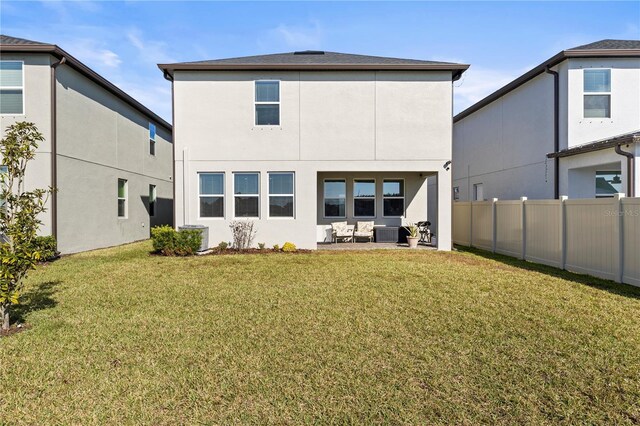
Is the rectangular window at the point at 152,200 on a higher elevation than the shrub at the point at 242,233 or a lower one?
higher

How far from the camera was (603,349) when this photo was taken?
408 centimetres

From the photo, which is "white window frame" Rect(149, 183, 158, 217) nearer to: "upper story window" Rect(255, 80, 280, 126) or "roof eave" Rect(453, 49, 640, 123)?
"upper story window" Rect(255, 80, 280, 126)

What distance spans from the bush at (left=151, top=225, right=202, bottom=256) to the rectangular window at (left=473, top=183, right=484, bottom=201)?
1478 centimetres

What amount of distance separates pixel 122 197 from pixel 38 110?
210 inches

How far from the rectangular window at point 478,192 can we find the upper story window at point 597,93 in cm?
664

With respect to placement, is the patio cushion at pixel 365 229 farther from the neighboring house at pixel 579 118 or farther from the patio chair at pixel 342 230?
the neighboring house at pixel 579 118

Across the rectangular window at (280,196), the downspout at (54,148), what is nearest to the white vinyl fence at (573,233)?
the rectangular window at (280,196)

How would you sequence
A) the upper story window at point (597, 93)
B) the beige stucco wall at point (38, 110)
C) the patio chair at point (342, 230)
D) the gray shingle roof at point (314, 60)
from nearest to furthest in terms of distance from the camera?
1. the beige stucco wall at point (38, 110)
2. the upper story window at point (597, 93)
3. the gray shingle roof at point (314, 60)
4. the patio chair at point (342, 230)

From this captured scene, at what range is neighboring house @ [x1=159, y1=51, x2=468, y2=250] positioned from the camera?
41.3ft

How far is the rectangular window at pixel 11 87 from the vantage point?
10.8 metres

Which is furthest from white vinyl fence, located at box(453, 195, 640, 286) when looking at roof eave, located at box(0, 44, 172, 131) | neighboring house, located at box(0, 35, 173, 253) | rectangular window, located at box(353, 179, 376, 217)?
roof eave, located at box(0, 44, 172, 131)

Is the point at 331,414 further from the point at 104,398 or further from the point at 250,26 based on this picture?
the point at 250,26

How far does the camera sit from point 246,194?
12711 mm

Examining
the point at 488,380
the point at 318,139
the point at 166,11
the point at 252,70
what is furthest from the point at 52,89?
the point at 488,380
